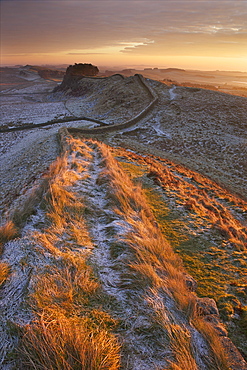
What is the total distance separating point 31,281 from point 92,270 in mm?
939

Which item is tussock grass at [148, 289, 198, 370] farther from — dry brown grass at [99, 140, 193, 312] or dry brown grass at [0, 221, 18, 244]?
dry brown grass at [0, 221, 18, 244]

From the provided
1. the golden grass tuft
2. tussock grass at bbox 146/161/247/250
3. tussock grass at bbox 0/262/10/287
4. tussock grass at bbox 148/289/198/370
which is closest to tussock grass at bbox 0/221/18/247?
tussock grass at bbox 0/262/10/287

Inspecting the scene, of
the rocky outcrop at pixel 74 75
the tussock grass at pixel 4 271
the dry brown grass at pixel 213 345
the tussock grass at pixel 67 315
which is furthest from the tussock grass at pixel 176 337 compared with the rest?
the rocky outcrop at pixel 74 75

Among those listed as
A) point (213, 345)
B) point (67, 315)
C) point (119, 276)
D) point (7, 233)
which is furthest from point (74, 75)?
point (213, 345)

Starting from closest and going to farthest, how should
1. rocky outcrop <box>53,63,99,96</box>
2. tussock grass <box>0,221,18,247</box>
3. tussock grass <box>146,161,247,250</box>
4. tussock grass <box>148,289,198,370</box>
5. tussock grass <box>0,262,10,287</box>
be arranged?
tussock grass <box>148,289,198,370</box>
tussock grass <box>0,262,10,287</box>
tussock grass <box>0,221,18,247</box>
tussock grass <box>146,161,247,250</box>
rocky outcrop <box>53,63,99,96</box>

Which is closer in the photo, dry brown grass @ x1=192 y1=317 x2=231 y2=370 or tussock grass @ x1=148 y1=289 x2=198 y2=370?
tussock grass @ x1=148 y1=289 x2=198 y2=370

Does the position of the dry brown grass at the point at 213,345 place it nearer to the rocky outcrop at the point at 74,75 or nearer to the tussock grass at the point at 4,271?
the tussock grass at the point at 4,271

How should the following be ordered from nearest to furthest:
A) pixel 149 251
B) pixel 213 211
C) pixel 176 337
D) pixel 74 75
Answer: pixel 176 337
pixel 149 251
pixel 213 211
pixel 74 75

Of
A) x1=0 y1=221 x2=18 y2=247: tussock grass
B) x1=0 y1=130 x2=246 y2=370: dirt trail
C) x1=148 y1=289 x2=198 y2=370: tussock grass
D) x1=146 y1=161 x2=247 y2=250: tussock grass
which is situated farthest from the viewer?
x1=146 y1=161 x2=247 y2=250: tussock grass

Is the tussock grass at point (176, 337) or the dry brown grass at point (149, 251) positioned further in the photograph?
the dry brown grass at point (149, 251)

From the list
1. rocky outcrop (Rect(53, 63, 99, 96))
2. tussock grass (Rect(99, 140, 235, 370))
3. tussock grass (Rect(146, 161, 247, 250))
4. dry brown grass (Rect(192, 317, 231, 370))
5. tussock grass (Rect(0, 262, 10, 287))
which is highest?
rocky outcrop (Rect(53, 63, 99, 96))

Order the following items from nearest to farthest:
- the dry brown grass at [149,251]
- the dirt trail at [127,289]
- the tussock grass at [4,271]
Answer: the dirt trail at [127,289] < the tussock grass at [4,271] < the dry brown grass at [149,251]

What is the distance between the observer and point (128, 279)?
11.3 feet

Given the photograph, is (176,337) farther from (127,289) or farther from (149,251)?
(149,251)
